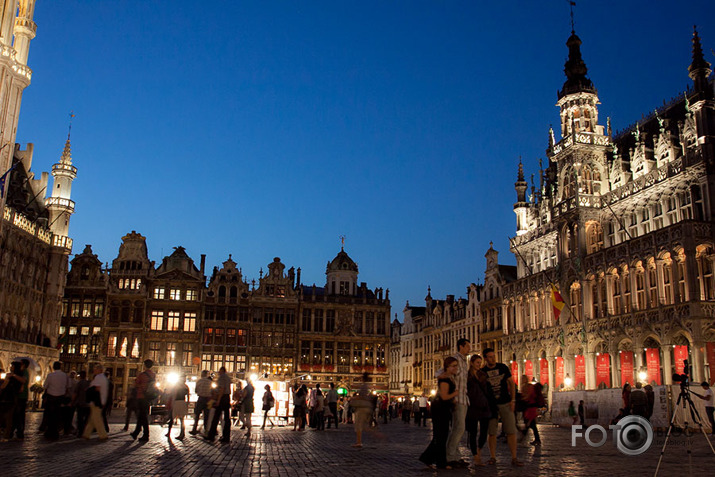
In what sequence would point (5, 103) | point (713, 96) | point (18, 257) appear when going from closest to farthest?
point (713, 96), point (5, 103), point (18, 257)

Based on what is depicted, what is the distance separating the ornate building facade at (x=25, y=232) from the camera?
4197 cm

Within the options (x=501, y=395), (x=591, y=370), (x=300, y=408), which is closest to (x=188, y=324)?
(x=591, y=370)

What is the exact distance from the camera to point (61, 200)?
179 ft

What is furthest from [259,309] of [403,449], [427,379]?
[403,449]

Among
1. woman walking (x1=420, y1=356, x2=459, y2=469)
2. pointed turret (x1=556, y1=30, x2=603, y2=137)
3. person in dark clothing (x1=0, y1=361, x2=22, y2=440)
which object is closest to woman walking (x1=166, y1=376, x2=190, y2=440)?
person in dark clothing (x1=0, y1=361, x2=22, y2=440)

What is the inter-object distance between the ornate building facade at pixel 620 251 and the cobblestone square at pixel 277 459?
18500 mm

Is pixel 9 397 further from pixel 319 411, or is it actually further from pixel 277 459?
pixel 319 411

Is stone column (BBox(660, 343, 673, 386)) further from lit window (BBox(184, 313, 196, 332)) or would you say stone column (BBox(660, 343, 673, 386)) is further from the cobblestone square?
lit window (BBox(184, 313, 196, 332))

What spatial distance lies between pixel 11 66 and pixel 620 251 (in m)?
38.5

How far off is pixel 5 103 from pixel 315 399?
2998 cm

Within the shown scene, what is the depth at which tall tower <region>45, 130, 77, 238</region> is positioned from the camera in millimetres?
53812

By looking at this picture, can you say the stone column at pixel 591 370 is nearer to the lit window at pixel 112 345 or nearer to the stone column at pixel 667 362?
the stone column at pixel 667 362

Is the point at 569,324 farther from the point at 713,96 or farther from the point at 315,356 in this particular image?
the point at 315,356

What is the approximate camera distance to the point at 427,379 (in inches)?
2795
